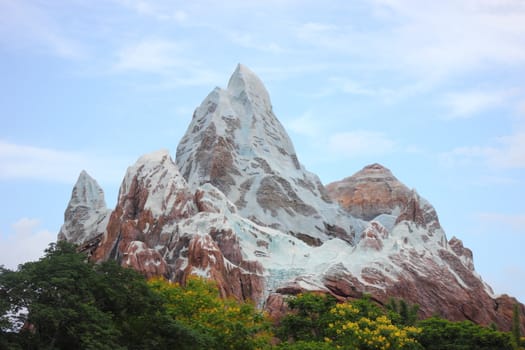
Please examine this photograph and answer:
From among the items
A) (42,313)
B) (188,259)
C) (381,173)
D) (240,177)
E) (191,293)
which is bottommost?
(42,313)

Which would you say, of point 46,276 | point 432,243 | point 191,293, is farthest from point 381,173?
point 46,276

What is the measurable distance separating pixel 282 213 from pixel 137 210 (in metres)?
14.9

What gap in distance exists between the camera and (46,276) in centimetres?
3612

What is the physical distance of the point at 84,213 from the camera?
76.8 meters

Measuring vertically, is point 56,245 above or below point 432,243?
below

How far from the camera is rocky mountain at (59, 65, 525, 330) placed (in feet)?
180

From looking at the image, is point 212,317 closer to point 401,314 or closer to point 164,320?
point 164,320

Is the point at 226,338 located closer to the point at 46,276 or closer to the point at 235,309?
the point at 235,309

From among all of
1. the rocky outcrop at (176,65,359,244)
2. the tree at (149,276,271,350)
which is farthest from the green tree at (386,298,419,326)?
the rocky outcrop at (176,65,359,244)

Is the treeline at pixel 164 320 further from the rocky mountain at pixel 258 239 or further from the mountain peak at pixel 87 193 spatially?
the mountain peak at pixel 87 193

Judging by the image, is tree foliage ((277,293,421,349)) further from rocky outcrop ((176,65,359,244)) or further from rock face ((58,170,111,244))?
rock face ((58,170,111,244))

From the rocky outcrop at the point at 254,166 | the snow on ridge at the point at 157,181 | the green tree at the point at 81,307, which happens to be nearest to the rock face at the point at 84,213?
the rocky outcrop at the point at 254,166

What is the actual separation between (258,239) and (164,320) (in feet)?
74.1

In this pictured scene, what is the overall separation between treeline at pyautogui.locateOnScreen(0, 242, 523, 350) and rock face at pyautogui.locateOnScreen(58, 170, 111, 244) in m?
29.4
